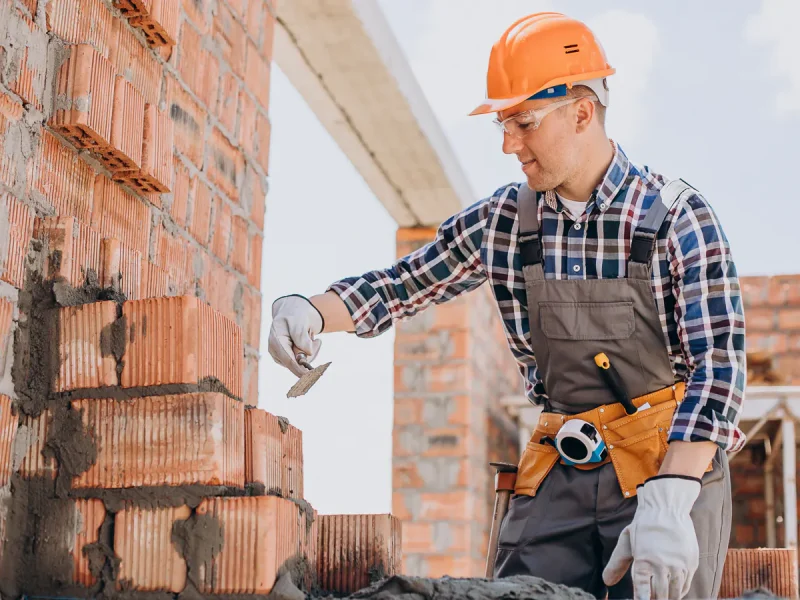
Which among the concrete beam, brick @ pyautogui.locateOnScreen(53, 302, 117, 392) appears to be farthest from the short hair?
the concrete beam

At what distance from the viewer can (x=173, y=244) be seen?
224 centimetres

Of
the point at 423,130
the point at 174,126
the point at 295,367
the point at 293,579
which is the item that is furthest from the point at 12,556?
the point at 423,130

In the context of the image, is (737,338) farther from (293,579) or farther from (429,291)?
(293,579)

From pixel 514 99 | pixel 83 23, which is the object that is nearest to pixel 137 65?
pixel 83 23

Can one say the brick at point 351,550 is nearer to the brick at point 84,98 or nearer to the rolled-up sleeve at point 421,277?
the rolled-up sleeve at point 421,277

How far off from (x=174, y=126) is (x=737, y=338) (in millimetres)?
1345

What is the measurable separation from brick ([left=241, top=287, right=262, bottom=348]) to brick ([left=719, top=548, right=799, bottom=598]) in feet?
4.40

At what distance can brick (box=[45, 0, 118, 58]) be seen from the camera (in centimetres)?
178

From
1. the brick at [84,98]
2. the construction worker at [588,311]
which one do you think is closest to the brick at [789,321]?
the construction worker at [588,311]

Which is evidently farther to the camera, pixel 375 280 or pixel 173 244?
pixel 375 280

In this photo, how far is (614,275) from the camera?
232cm

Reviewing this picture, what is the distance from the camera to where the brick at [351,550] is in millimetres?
1816

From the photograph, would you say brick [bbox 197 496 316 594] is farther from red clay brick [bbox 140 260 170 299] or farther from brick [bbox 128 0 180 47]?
brick [bbox 128 0 180 47]

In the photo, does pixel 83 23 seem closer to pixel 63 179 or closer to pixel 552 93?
pixel 63 179
